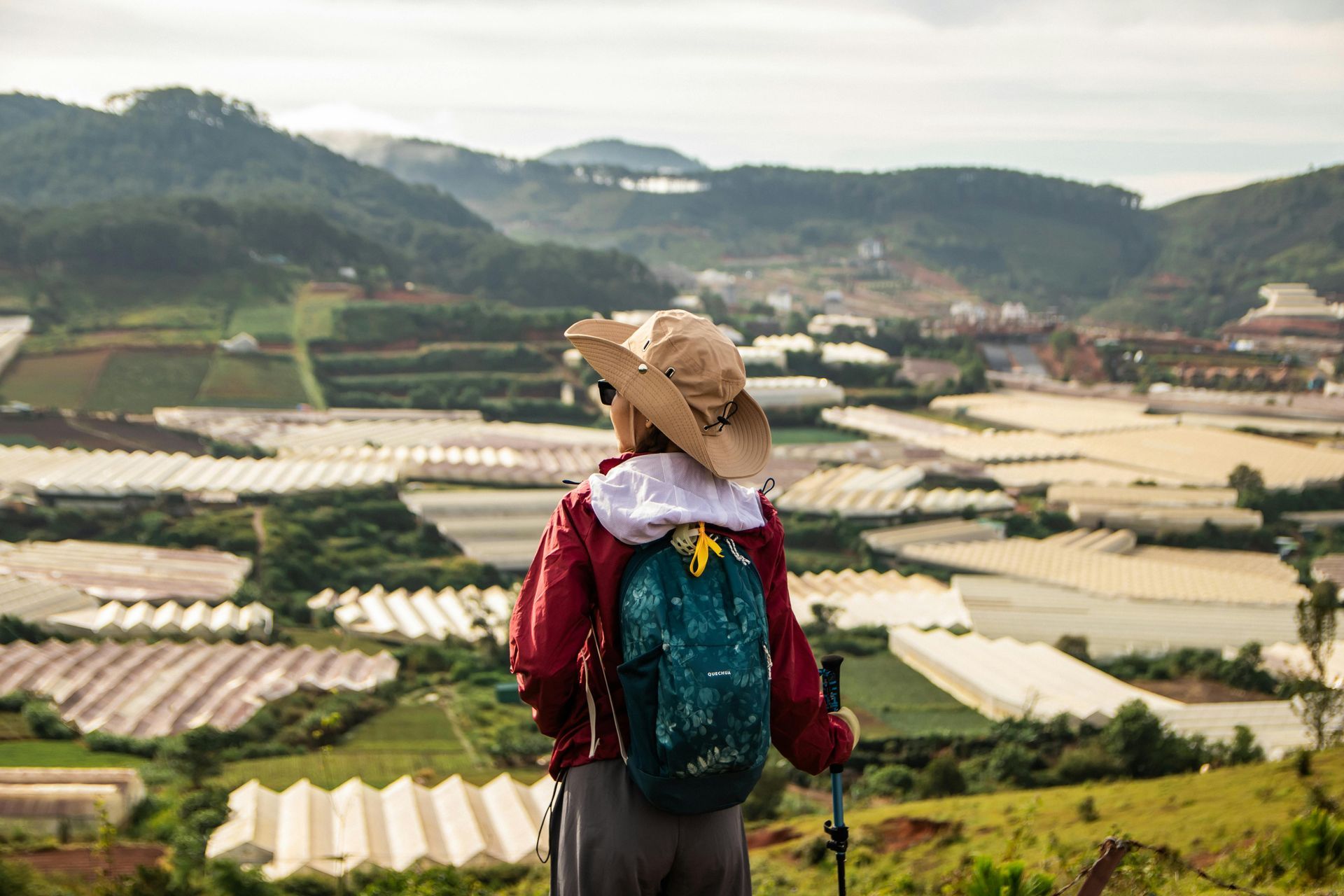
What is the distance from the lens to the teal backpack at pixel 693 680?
1795 millimetres

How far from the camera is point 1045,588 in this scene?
23469mm

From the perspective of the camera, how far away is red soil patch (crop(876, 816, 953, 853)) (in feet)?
23.7

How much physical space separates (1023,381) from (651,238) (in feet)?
187

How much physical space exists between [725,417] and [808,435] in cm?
3852

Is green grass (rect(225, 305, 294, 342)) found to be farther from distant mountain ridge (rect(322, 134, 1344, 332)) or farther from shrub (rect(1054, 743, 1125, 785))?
distant mountain ridge (rect(322, 134, 1344, 332))

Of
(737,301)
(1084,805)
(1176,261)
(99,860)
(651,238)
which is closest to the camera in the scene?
(99,860)

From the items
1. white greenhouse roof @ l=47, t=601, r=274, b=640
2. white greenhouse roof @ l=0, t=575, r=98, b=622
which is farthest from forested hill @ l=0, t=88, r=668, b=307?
white greenhouse roof @ l=47, t=601, r=274, b=640

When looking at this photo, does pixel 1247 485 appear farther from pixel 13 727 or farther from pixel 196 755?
pixel 13 727

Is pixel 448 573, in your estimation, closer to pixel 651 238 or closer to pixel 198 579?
pixel 198 579

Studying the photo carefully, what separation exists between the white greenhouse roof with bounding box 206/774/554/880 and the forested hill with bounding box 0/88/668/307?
162ft

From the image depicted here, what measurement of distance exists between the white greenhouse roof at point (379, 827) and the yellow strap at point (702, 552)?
744 cm

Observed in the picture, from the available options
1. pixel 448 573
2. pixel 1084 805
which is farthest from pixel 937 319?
pixel 1084 805

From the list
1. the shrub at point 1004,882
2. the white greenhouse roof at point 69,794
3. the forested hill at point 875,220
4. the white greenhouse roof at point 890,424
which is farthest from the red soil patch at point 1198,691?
the forested hill at point 875,220

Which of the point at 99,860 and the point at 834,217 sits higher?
the point at 834,217
